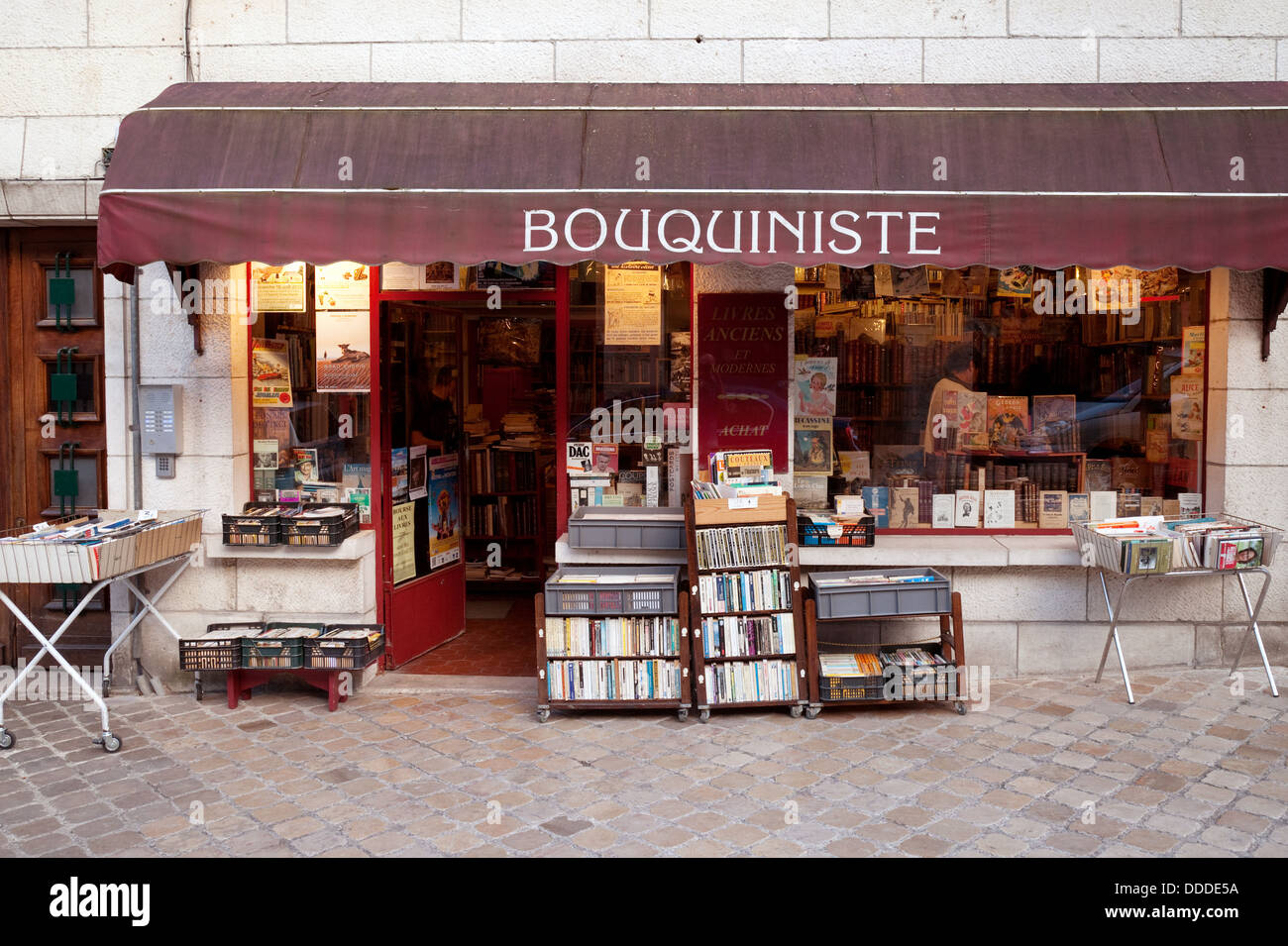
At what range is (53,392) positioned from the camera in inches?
282

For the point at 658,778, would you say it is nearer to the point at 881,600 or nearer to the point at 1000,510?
the point at 881,600

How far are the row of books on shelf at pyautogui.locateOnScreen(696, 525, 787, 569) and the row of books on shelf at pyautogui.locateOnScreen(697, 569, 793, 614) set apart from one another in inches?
2.7

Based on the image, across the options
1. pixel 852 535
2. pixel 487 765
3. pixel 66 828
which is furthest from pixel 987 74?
pixel 66 828

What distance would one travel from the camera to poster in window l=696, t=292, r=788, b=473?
Result: 710 centimetres

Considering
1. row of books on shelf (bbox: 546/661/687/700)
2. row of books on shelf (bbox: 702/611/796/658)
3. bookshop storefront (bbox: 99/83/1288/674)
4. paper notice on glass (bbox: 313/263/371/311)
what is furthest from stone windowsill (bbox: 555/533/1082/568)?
paper notice on glass (bbox: 313/263/371/311)

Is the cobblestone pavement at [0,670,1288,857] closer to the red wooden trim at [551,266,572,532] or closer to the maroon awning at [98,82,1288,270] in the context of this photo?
the red wooden trim at [551,266,572,532]

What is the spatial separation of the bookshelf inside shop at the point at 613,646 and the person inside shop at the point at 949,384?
2428 mm

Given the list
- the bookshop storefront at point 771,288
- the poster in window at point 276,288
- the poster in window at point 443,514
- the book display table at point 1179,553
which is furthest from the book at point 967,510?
the poster in window at point 276,288

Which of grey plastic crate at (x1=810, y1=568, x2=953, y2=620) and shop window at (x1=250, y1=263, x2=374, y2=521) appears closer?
grey plastic crate at (x1=810, y1=568, x2=953, y2=620)

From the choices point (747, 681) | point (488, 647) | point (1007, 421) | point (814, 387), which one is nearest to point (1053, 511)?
point (1007, 421)

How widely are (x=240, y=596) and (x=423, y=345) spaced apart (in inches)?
88.6

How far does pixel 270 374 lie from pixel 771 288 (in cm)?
341

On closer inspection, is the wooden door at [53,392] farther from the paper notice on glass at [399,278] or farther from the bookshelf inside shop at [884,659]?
the bookshelf inside shop at [884,659]

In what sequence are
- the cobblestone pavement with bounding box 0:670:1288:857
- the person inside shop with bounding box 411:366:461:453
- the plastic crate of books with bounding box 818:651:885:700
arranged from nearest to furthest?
the cobblestone pavement with bounding box 0:670:1288:857, the plastic crate of books with bounding box 818:651:885:700, the person inside shop with bounding box 411:366:461:453
